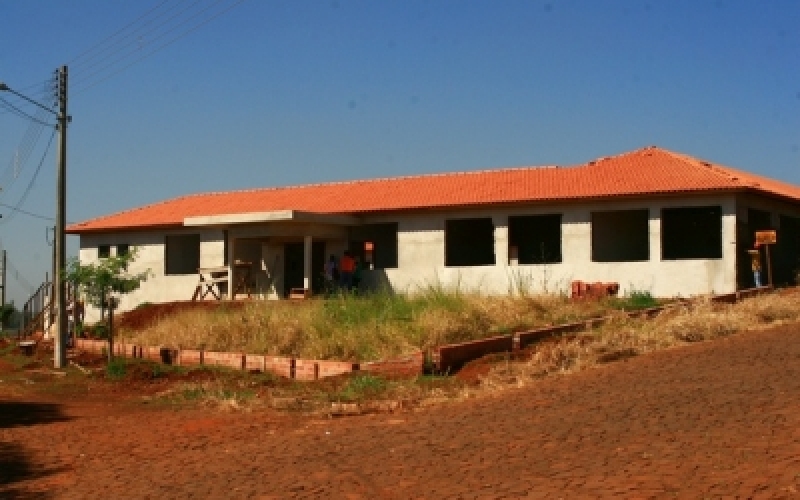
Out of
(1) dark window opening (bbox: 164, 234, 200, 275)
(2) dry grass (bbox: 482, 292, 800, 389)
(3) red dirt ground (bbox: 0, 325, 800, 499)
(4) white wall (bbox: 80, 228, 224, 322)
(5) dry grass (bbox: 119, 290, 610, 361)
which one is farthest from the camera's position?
(1) dark window opening (bbox: 164, 234, 200, 275)

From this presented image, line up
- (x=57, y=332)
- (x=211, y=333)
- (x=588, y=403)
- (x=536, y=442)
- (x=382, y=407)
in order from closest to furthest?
1. (x=536, y=442)
2. (x=588, y=403)
3. (x=382, y=407)
4. (x=211, y=333)
5. (x=57, y=332)

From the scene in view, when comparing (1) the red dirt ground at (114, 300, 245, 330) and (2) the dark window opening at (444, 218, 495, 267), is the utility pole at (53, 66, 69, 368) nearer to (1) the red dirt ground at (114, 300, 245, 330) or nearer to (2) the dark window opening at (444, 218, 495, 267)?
(1) the red dirt ground at (114, 300, 245, 330)

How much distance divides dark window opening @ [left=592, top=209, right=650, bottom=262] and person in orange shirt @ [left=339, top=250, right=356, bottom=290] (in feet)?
25.2

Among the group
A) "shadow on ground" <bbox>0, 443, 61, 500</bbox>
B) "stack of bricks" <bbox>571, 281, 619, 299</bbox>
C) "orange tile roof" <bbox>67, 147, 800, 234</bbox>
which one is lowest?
"shadow on ground" <bbox>0, 443, 61, 500</bbox>

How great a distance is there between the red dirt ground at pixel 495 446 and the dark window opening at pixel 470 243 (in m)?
18.0

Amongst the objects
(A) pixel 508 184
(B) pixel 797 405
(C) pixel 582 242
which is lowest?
(B) pixel 797 405

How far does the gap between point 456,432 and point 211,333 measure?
11091 mm

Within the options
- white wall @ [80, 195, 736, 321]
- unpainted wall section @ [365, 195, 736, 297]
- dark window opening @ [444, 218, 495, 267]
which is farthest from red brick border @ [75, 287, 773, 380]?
dark window opening @ [444, 218, 495, 267]

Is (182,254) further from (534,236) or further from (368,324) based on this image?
(368,324)

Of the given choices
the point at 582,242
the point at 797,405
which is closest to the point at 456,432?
the point at 797,405

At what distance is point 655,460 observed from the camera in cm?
764

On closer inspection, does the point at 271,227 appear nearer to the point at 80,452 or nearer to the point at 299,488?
the point at 80,452

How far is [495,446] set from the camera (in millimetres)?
8961

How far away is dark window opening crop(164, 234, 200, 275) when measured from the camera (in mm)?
34406
